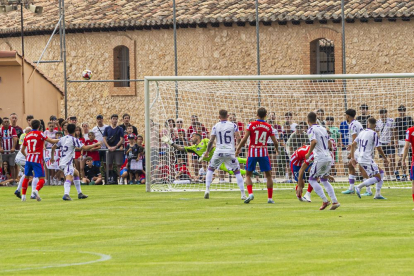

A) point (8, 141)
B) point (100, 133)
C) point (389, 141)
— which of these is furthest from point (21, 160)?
point (389, 141)

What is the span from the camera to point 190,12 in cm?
4000

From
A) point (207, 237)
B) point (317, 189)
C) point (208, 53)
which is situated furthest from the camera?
point (208, 53)

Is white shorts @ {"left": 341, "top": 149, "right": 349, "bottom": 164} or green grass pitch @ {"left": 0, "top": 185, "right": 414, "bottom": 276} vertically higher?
white shorts @ {"left": 341, "top": 149, "right": 349, "bottom": 164}

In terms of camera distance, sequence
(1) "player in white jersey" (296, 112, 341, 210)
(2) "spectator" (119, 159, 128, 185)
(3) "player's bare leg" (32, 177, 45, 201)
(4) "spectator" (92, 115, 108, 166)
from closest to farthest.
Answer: (1) "player in white jersey" (296, 112, 341, 210) → (3) "player's bare leg" (32, 177, 45, 201) → (2) "spectator" (119, 159, 128, 185) → (4) "spectator" (92, 115, 108, 166)

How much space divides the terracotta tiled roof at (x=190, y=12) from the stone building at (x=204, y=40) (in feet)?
0.13

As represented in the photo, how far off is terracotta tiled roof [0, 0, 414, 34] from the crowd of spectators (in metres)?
7.16

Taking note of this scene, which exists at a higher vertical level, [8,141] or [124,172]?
[8,141]

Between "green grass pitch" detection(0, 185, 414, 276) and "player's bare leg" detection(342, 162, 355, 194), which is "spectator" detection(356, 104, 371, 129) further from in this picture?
"green grass pitch" detection(0, 185, 414, 276)

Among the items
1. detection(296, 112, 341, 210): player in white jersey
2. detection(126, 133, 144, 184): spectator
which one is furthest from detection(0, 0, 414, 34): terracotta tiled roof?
detection(296, 112, 341, 210): player in white jersey

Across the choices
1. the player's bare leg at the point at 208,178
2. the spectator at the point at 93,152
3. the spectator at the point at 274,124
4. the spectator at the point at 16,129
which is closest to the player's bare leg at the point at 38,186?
the player's bare leg at the point at 208,178

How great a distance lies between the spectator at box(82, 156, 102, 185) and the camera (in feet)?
100

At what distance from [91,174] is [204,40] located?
34.7ft

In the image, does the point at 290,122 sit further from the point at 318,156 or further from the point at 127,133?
the point at 318,156

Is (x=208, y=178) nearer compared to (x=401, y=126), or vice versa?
(x=208, y=178)
